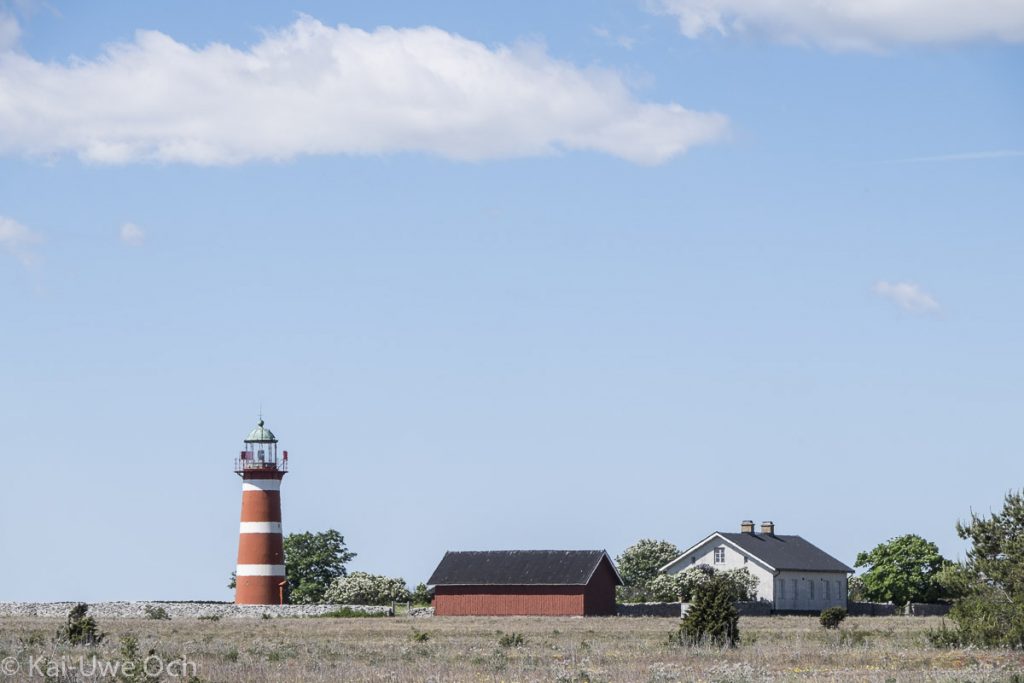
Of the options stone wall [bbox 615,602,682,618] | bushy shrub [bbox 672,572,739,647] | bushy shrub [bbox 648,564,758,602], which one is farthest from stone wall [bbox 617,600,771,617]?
bushy shrub [bbox 672,572,739,647]

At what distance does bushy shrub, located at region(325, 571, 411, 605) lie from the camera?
83875 millimetres

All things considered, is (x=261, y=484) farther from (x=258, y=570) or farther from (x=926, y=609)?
(x=926, y=609)

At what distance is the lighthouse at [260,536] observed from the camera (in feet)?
238

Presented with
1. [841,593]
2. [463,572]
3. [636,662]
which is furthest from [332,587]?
[636,662]

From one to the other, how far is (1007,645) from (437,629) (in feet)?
79.9

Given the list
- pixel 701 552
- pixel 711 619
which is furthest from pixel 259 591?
pixel 711 619

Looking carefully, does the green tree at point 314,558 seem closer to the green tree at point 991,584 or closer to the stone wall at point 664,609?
the stone wall at point 664,609

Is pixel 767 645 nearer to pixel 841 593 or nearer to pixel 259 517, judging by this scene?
pixel 259 517

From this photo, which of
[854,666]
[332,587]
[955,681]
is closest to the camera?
[955,681]

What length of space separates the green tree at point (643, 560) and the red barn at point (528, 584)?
19308 mm

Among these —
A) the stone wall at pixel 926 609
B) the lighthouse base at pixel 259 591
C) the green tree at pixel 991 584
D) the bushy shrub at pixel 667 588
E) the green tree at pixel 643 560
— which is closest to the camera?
the green tree at pixel 991 584

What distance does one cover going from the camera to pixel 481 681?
2711 centimetres

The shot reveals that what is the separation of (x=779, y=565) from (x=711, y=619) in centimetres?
4801

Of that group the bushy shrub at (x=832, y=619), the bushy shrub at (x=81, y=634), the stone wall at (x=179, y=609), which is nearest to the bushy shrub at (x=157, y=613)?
the stone wall at (x=179, y=609)
